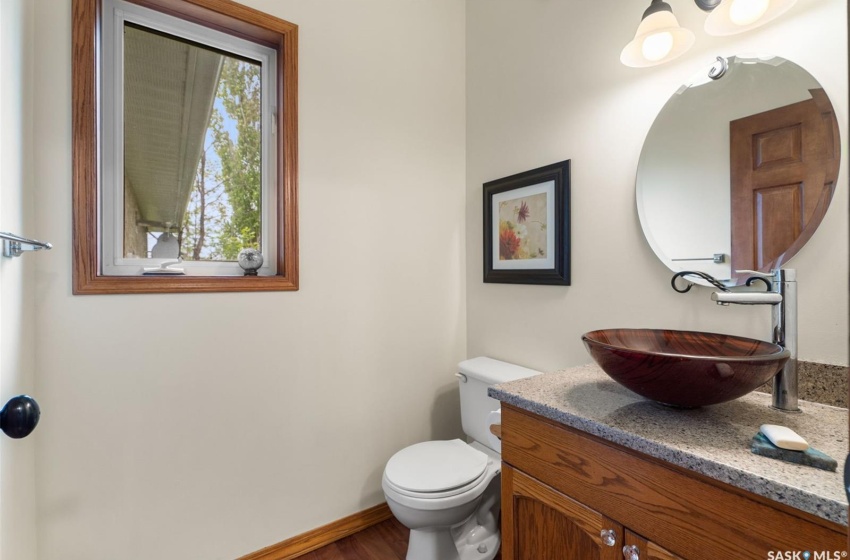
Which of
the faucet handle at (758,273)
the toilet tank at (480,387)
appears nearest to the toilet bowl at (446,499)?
the toilet tank at (480,387)

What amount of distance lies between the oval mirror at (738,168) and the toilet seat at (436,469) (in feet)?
3.34

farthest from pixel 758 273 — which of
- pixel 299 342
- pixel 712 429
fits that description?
pixel 299 342

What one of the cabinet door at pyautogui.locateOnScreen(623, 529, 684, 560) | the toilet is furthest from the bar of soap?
the toilet

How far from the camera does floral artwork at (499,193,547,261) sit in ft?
5.27

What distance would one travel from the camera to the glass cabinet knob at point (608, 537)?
721 millimetres

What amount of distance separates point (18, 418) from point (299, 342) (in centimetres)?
94

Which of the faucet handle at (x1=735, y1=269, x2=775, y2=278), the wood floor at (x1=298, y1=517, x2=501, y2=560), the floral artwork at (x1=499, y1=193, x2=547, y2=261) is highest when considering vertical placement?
the floral artwork at (x1=499, y1=193, x2=547, y2=261)

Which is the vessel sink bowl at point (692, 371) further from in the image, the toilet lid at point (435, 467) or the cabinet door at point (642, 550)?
the toilet lid at point (435, 467)

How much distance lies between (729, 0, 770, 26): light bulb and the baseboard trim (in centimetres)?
222

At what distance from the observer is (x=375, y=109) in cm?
174

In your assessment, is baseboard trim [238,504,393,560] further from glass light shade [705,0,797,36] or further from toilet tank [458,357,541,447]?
glass light shade [705,0,797,36]

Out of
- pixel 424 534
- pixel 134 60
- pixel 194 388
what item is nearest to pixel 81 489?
pixel 194 388

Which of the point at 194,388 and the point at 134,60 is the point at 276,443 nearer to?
the point at 194,388

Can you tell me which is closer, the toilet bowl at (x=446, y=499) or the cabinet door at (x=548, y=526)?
the cabinet door at (x=548, y=526)
